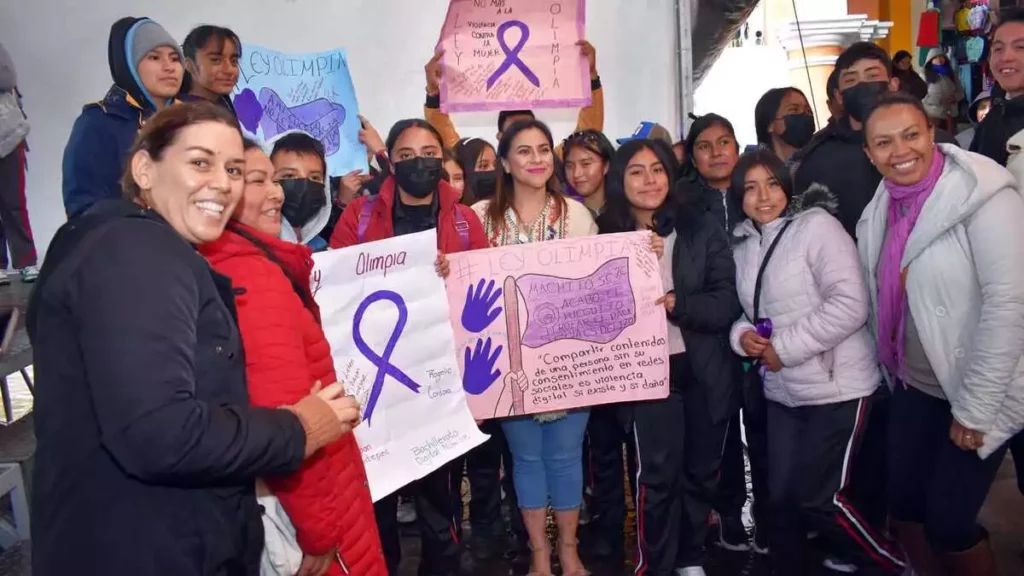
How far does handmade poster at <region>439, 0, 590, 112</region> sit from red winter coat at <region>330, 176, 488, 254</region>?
888 mm

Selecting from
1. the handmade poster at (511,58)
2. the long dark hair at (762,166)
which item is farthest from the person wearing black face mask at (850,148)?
the handmade poster at (511,58)

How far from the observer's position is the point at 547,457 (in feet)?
11.1

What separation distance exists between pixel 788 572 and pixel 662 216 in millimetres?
1467

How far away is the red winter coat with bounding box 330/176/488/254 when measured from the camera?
3.28 metres

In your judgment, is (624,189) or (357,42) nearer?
(624,189)

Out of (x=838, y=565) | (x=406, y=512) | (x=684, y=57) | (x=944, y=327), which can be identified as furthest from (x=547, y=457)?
(x=684, y=57)

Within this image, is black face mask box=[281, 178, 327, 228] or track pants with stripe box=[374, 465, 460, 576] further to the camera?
track pants with stripe box=[374, 465, 460, 576]

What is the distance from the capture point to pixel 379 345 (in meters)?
3.00

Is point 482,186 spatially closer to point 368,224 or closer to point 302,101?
point 368,224

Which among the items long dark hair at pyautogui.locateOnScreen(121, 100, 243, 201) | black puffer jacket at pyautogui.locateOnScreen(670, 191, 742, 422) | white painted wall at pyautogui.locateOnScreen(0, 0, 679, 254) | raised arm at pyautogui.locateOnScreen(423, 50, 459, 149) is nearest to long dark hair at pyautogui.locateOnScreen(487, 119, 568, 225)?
black puffer jacket at pyautogui.locateOnScreen(670, 191, 742, 422)

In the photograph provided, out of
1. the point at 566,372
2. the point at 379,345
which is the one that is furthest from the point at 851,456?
the point at 379,345

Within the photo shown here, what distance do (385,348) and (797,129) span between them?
99.0 inches

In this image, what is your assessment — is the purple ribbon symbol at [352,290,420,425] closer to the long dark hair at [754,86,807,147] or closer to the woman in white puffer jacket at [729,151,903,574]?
the woman in white puffer jacket at [729,151,903,574]

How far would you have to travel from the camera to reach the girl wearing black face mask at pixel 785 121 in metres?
4.30
